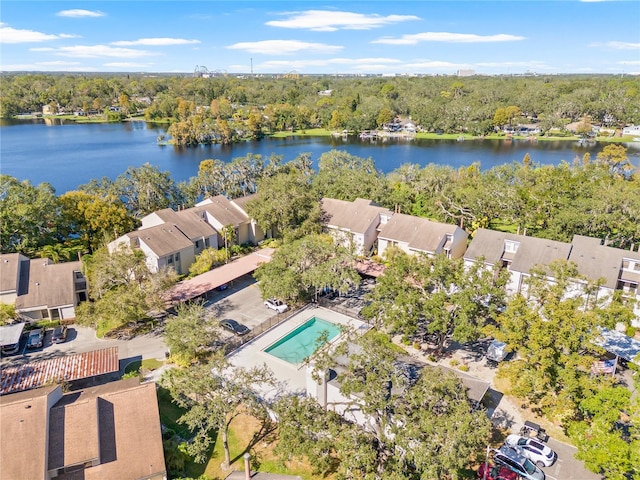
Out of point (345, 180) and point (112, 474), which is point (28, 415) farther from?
point (345, 180)

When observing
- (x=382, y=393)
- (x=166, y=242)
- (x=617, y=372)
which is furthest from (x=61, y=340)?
(x=617, y=372)

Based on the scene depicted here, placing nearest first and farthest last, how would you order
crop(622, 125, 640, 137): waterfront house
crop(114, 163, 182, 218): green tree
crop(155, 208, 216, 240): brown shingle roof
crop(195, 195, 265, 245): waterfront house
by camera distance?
crop(155, 208, 216, 240): brown shingle roof → crop(195, 195, 265, 245): waterfront house → crop(114, 163, 182, 218): green tree → crop(622, 125, 640, 137): waterfront house

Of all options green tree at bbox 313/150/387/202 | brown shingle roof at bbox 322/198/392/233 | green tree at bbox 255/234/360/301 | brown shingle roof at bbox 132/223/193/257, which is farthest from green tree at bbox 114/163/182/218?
green tree at bbox 255/234/360/301

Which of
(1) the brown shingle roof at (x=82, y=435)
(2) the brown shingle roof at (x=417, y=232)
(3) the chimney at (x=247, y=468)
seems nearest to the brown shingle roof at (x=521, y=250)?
(2) the brown shingle roof at (x=417, y=232)

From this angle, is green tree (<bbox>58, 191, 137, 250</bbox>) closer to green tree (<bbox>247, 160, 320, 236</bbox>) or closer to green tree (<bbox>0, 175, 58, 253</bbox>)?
green tree (<bbox>0, 175, 58, 253</bbox>)

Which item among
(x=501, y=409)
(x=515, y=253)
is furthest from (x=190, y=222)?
(x=501, y=409)

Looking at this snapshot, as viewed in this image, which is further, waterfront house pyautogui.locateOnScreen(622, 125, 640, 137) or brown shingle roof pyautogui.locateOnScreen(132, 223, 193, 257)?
waterfront house pyautogui.locateOnScreen(622, 125, 640, 137)
